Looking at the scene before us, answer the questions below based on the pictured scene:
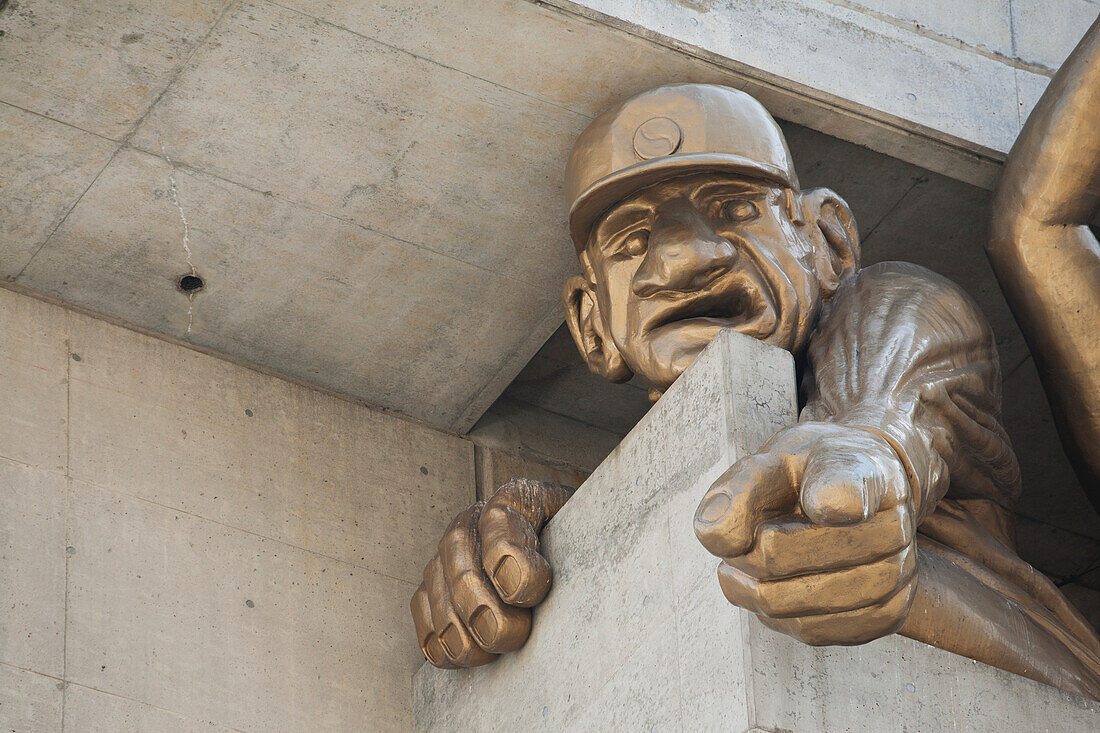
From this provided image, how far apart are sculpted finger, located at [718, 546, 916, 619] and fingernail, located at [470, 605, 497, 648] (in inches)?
38.1

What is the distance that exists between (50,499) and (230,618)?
462 millimetres

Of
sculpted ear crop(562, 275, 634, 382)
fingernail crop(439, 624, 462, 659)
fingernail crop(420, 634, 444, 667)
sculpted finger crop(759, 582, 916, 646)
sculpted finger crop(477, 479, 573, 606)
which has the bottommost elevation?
fingernail crop(420, 634, 444, 667)

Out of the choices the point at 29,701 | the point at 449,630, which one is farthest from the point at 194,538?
the point at 449,630

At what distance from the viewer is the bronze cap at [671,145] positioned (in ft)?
11.9

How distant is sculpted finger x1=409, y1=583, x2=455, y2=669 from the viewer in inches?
149

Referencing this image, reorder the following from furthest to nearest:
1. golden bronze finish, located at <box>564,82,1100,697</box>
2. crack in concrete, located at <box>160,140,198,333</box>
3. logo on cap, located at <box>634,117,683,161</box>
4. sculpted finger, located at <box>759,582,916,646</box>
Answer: crack in concrete, located at <box>160,140,198,333</box>, logo on cap, located at <box>634,117,683,161</box>, golden bronze finish, located at <box>564,82,1100,697</box>, sculpted finger, located at <box>759,582,916,646</box>

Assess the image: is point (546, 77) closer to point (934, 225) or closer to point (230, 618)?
point (934, 225)

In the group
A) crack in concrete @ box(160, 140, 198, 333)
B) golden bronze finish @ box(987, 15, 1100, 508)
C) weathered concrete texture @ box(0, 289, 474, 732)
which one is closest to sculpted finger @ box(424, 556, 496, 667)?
weathered concrete texture @ box(0, 289, 474, 732)

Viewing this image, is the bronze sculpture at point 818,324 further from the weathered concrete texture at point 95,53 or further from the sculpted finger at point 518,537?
the weathered concrete texture at point 95,53

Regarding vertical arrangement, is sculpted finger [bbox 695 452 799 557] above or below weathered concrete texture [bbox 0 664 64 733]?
above

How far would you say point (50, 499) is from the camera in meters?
3.85

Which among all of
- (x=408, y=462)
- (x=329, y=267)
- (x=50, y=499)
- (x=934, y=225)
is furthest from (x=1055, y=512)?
(x=50, y=499)

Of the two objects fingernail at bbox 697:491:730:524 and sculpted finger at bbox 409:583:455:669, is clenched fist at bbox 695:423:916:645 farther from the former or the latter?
sculpted finger at bbox 409:583:455:669

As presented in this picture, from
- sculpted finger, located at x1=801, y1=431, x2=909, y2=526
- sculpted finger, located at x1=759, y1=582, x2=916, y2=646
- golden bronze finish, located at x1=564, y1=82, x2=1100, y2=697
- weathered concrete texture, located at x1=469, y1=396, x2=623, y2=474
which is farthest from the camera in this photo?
weathered concrete texture, located at x1=469, y1=396, x2=623, y2=474
